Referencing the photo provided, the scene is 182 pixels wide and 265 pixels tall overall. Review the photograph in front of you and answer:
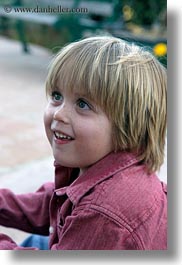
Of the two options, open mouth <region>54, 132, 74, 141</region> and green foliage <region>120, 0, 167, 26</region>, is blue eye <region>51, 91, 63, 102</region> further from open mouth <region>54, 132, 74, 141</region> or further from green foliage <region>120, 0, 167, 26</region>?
green foliage <region>120, 0, 167, 26</region>

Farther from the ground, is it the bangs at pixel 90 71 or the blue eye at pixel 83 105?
the bangs at pixel 90 71

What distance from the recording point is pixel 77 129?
0.75 m

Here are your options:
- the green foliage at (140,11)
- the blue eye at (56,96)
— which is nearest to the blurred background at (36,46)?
the green foliage at (140,11)

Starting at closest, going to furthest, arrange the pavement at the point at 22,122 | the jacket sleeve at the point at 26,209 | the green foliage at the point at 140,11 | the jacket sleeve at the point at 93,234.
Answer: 1. the jacket sleeve at the point at 93,234
2. the jacket sleeve at the point at 26,209
3. the green foliage at the point at 140,11
4. the pavement at the point at 22,122

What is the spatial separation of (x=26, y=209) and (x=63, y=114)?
25 centimetres

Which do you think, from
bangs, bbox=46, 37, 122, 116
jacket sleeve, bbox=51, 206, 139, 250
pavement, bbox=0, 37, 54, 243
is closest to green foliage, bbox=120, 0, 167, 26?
pavement, bbox=0, 37, 54, 243

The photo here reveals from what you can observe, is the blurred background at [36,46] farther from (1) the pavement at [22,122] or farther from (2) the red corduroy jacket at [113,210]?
(2) the red corduroy jacket at [113,210]

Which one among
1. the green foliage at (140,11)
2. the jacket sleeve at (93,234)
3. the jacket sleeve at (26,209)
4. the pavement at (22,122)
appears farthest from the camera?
the pavement at (22,122)

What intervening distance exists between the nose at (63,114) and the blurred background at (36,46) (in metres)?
0.16

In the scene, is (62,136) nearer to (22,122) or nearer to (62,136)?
(62,136)

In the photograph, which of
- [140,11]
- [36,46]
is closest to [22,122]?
[36,46]

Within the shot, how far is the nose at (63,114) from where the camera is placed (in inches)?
29.7

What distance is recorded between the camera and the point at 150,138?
0.81m

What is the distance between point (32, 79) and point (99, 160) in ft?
3.93
